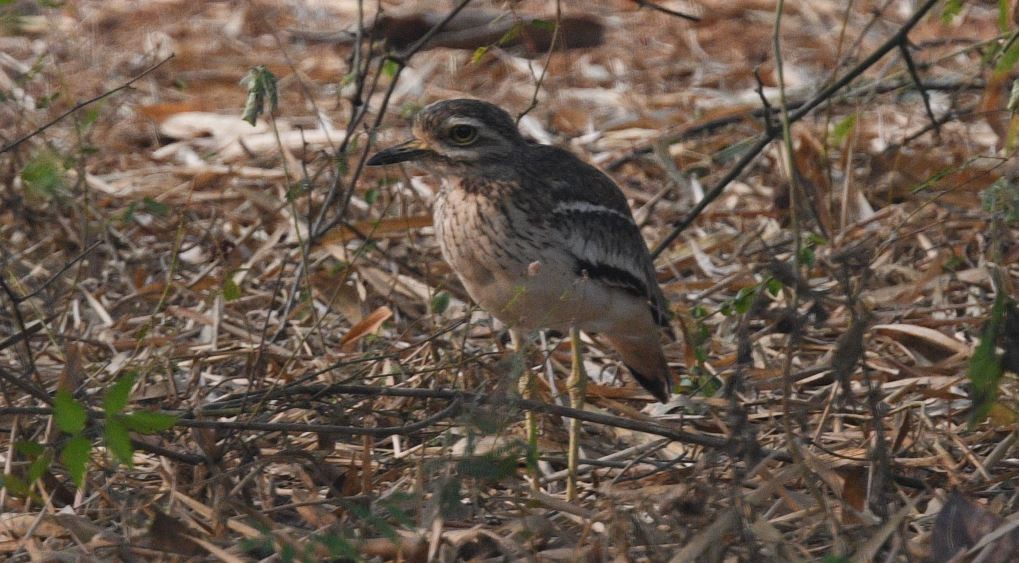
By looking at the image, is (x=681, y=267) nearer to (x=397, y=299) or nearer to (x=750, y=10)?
(x=397, y=299)

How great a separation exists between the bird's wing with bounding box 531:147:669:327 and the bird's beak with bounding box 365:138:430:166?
1.13ft

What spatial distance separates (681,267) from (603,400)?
106cm

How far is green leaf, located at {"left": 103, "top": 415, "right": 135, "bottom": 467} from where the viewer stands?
9.00 ft

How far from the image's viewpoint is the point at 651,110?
6.67 meters

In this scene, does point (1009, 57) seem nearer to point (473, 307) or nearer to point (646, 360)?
point (646, 360)

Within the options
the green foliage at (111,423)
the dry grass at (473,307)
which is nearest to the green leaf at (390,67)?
the dry grass at (473,307)

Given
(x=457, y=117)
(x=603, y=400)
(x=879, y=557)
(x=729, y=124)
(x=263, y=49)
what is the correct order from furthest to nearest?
(x=263, y=49)
(x=729, y=124)
(x=603, y=400)
(x=457, y=117)
(x=879, y=557)

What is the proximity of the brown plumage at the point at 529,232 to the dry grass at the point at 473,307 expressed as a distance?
0.19m

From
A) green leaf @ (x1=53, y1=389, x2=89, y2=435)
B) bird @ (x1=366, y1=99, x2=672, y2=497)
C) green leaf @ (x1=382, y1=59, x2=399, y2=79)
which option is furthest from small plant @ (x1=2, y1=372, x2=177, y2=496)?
green leaf @ (x1=382, y1=59, x2=399, y2=79)

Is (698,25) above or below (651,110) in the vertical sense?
above

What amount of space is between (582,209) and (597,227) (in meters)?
0.08

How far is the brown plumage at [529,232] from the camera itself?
3.98 metres

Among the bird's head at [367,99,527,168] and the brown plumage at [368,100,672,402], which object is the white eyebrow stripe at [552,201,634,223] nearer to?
the brown plumage at [368,100,672,402]

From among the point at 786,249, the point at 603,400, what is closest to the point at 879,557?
the point at 603,400
